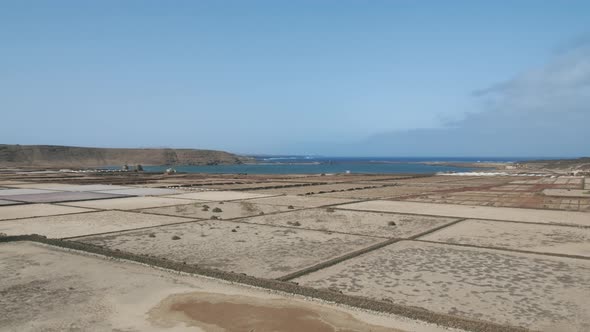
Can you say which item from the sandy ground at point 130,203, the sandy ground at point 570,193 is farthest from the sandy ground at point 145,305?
the sandy ground at point 570,193

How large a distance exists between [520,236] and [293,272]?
292 inches

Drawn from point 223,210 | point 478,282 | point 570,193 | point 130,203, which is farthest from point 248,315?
point 570,193

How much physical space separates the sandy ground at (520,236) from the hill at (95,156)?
93.3 metres

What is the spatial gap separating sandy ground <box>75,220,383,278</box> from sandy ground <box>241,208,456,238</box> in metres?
1.02

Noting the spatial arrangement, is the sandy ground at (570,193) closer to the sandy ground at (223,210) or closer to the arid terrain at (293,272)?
the arid terrain at (293,272)

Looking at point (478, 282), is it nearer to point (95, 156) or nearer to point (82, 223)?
point (82, 223)

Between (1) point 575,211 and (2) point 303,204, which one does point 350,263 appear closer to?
(2) point 303,204

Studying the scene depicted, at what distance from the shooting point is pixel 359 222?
51.5 ft

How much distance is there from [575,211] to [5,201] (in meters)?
25.4

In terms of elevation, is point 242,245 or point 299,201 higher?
point 242,245

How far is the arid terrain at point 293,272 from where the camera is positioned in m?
6.15

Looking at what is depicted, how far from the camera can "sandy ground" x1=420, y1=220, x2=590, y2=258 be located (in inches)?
439

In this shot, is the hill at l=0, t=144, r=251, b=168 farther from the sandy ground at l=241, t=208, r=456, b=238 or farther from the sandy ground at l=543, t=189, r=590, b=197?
the sandy ground at l=543, t=189, r=590, b=197

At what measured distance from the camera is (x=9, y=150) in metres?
103
